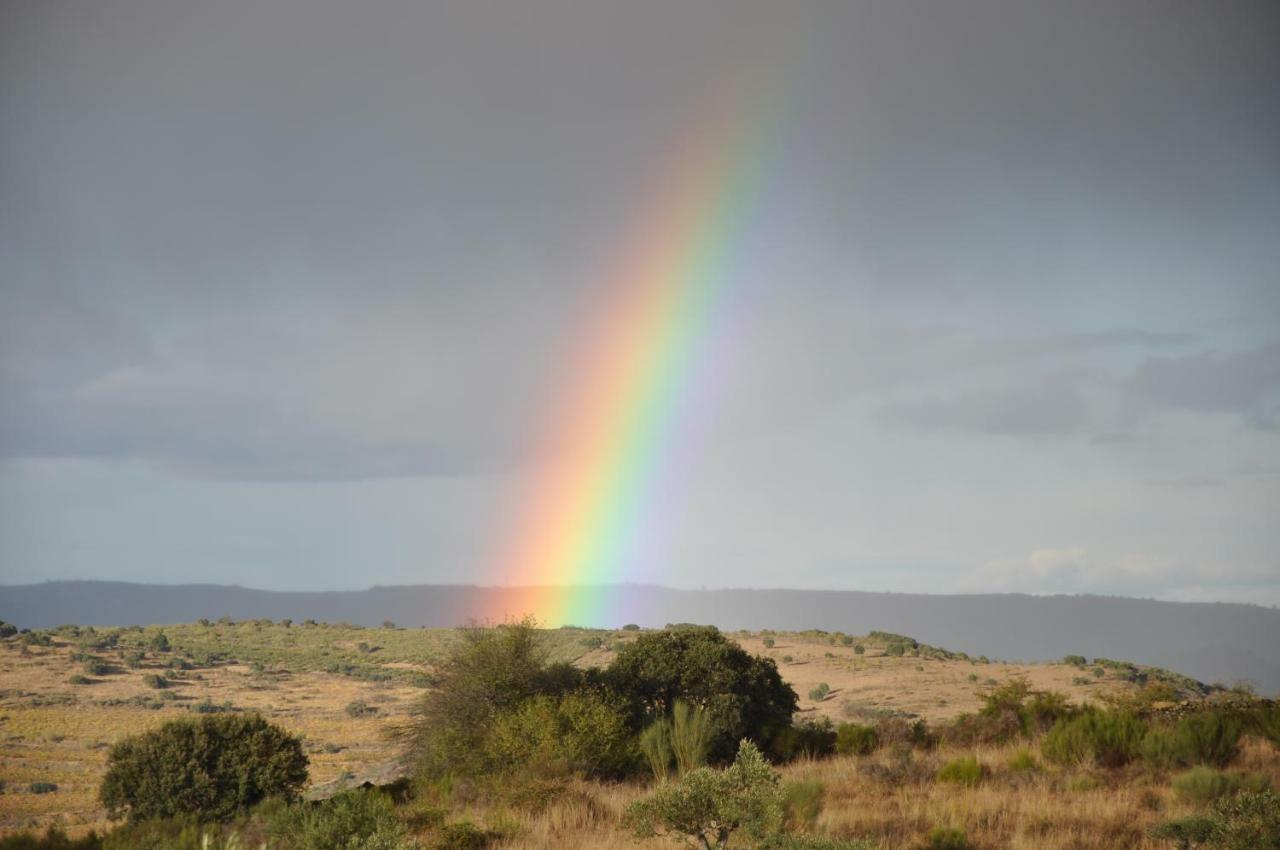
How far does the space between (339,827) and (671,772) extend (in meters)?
11.5

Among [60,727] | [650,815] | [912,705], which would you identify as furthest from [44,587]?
[650,815]

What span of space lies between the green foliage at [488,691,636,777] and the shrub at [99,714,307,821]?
433 cm

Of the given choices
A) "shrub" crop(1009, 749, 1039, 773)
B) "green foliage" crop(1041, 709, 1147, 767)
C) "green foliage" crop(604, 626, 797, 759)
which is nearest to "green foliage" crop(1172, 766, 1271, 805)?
"shrub" crop(1009, 749, 1039, 773)

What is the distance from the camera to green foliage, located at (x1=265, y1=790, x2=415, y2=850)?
9273 millimetres

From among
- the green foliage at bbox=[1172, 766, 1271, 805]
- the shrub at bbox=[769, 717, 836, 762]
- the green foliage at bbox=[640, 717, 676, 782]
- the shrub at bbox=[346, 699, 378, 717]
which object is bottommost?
the shrub at bbox=[346, 699, 378, 717]

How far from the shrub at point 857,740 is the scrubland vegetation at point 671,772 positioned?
2.6 inches

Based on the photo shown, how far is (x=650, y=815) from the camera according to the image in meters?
8.90

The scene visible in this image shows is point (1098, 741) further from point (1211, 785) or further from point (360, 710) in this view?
point (360, 710)

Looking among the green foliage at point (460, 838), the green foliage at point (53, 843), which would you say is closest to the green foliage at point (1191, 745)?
the green foliage at point (460, 838)

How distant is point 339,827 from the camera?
10695mm

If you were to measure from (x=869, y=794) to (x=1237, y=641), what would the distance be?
84469 millimetres

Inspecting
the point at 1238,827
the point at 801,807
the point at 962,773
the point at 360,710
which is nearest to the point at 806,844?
the point at 1238,827

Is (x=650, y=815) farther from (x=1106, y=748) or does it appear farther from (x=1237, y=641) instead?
(x=1237, y=641)

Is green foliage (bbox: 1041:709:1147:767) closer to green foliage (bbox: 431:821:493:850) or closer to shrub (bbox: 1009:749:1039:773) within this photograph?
shrub (bbox: 1009:749:1039:773)
